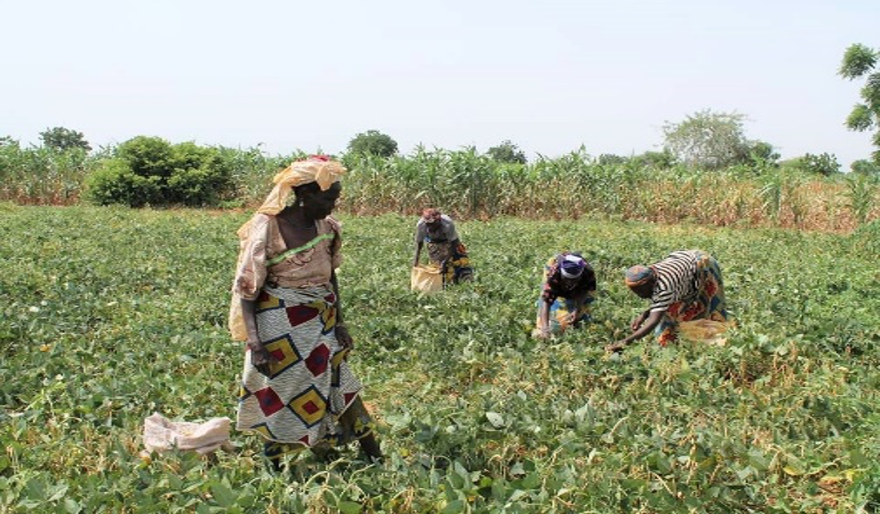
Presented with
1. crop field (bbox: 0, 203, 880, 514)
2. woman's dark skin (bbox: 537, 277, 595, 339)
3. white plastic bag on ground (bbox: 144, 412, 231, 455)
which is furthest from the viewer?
woman's dark skin (bbox: 537, 277, 595, 339)

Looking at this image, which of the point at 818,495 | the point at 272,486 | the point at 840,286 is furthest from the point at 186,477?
the point at 840,286

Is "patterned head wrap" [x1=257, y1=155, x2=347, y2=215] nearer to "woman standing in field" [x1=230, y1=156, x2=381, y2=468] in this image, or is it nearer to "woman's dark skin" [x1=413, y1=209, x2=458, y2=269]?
"woman standing in field" [x1=230, y1=156, x2=381, y2=468]

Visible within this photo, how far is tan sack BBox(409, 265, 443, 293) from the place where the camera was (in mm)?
8125

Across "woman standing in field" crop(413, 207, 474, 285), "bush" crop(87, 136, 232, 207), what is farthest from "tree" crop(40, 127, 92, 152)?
"woman standing in field" crop(413, 207, 474, 285)

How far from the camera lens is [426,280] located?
8180 mm

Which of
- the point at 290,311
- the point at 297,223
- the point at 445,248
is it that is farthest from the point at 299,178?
the point at 445,248

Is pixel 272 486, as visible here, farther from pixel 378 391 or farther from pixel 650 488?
pixel 378 391

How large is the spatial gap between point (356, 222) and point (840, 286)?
10.5 m

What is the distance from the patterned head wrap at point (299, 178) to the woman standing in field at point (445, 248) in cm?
477

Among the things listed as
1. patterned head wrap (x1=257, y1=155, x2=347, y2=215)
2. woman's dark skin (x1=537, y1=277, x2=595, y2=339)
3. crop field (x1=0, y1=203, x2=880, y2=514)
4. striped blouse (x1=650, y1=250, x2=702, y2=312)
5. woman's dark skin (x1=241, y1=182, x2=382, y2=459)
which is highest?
patterned head wrap (x1=257, y1=155, x2=347, y2=215)

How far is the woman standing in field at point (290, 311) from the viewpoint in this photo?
3461 millimetres

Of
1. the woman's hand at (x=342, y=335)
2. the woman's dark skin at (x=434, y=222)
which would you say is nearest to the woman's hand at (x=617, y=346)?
the woman's hand at (x=342, y=335)

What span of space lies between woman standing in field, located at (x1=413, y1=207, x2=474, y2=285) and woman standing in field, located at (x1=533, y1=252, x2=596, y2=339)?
219cm

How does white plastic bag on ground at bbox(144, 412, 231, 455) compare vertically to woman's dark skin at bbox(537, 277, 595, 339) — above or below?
below
